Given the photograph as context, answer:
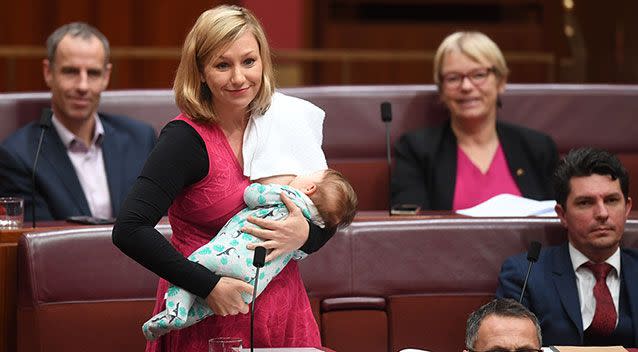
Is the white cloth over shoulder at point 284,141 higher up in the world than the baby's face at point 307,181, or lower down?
higher up

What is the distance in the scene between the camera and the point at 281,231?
5.27 ft

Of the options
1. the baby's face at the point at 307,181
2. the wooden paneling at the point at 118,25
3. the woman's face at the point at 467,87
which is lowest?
the baby's face at the point at 307,181

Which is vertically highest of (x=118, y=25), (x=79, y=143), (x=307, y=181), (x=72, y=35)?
(x=118, y=25)

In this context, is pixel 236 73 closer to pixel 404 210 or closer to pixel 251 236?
pixel 251 236

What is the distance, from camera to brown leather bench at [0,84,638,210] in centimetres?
289

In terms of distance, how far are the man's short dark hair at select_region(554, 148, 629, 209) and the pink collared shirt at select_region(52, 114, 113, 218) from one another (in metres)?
1.10

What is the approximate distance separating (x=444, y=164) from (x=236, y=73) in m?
1.24

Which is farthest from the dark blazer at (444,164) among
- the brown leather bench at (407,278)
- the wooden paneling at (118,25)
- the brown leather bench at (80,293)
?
the wooden paneling at (118,25)

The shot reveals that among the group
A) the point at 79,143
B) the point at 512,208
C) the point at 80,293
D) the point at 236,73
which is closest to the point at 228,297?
the point at 236,73

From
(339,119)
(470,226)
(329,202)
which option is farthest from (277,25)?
(329,202)

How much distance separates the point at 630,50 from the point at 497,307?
269 cm

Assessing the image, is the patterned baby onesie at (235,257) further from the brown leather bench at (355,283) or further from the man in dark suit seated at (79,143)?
the man in dark suit seated at (79,143)

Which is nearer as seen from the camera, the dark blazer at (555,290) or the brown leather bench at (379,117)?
the dark blazer at (555,290)

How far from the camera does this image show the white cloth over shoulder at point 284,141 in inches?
64.9
